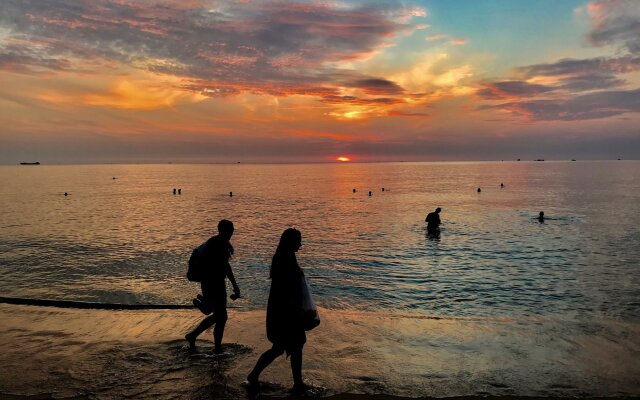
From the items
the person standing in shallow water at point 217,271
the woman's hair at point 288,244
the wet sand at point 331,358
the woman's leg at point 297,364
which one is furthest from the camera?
the person standing in shallow water at point 217,271

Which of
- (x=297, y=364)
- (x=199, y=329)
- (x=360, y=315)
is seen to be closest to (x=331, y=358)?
(x=297, y=364)

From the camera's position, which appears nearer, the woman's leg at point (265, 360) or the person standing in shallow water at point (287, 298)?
the person standing in shallow water at point (287, 298)

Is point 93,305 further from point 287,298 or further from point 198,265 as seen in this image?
point 287,298

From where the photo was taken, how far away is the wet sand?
279 inches

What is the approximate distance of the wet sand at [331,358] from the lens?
23.2ft

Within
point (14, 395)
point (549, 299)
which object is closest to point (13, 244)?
point (14, 395)

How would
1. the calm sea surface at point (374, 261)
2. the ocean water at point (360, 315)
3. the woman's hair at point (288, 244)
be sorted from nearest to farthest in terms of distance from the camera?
the woman's hair at point (288, 244) < the ocean water at point (360, 315) < the calm sea surface at point (374, 261)

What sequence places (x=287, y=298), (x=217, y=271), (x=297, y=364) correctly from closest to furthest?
1. (x=287, y=298)
2. (x=297, y=364)
3. (x=217, y=271)

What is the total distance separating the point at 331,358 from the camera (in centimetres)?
839

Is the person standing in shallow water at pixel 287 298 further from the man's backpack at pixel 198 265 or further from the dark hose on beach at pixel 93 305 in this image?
the dark hose on beach at pixel 93 305

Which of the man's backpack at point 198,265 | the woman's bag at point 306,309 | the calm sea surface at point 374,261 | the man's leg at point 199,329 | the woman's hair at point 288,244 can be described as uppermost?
the woman's hair at point 288,244

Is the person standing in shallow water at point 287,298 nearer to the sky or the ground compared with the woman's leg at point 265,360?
nearer to the sky

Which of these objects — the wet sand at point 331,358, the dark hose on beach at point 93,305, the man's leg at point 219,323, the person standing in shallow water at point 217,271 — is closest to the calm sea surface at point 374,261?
the dark hose on beach at point 93,305

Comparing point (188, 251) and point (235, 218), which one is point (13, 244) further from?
point (235, 218)
